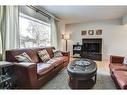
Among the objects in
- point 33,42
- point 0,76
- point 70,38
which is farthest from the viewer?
point 70,38

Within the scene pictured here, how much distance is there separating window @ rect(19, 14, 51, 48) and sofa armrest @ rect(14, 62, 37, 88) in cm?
195

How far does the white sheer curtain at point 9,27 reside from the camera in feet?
10.5

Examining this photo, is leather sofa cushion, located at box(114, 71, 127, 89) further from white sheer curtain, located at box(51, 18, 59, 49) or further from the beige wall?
the beige wall

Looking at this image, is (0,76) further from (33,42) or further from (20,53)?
(33,42)

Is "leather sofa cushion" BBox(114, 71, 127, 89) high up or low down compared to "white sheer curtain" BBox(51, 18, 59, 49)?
down

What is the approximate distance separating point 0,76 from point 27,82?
489 millimetres

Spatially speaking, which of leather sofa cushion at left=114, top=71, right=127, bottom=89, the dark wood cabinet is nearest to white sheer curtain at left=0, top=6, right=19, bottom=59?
leather sofa cushion at left=114, top=71, right=127, bottom=89

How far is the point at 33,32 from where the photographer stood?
5164mm

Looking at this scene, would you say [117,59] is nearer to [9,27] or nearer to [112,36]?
[9,27]

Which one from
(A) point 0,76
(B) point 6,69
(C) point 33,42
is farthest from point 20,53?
(C) point 33,42

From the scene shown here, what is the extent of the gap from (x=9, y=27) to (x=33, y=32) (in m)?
1.77

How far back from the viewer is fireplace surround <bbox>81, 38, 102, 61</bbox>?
24.8 ft

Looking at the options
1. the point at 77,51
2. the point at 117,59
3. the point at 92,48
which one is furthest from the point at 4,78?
the point at 92,48

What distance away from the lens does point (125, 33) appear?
23.8 ft
